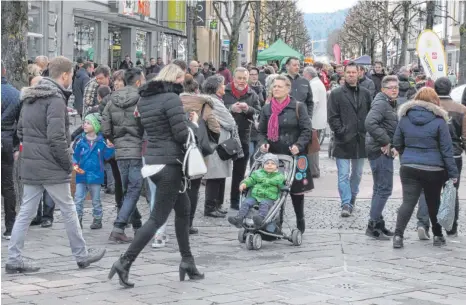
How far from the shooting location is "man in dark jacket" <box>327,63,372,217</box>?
12.8 metres

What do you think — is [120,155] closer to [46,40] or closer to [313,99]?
[313,99]

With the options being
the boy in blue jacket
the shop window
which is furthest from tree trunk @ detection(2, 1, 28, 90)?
the shop window

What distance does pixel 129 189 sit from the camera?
10484 mm

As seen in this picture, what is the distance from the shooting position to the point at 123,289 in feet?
26.5

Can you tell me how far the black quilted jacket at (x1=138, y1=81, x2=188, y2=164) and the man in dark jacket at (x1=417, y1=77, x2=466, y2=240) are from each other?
3.78 m

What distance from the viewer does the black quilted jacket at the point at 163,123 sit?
27.1 ft

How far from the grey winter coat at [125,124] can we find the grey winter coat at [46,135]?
5.81 ft

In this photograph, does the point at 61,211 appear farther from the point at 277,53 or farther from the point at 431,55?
the point at 277,53

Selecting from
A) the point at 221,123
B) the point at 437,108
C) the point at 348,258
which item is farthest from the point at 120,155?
the point at 437,108

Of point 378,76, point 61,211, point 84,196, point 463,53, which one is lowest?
point 84,196

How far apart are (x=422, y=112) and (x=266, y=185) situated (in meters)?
1.81

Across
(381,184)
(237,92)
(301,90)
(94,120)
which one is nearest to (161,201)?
(94,120)

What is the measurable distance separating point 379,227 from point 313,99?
212 inches

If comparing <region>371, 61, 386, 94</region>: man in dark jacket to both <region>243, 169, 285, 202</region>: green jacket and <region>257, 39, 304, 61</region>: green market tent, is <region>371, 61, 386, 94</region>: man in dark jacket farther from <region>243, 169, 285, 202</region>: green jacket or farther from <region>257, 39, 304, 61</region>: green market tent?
<region>257, 39, 304, 61</region>: green market tent
